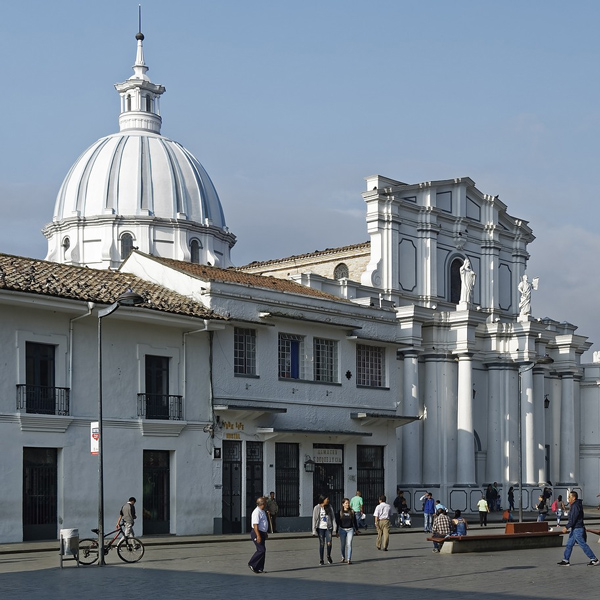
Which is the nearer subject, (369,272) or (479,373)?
(369,272)

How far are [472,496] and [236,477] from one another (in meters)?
21.3

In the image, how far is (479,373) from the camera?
203 ft

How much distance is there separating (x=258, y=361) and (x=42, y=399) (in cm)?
884

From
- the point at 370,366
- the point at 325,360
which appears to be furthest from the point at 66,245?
the point at 325,360

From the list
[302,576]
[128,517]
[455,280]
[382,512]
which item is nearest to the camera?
[302,576]

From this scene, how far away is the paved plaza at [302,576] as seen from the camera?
1994 centimetres

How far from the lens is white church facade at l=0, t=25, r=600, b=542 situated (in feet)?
113

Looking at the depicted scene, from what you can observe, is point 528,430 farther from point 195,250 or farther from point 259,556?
point 259,556

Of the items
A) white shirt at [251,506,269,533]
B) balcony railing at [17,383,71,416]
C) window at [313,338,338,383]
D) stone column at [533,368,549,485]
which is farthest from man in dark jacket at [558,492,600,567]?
stone column at [533,368,549,485]

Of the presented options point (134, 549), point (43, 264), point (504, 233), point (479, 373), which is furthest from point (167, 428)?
point (504, 233)

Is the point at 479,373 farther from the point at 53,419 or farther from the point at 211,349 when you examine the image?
the point at 53,419

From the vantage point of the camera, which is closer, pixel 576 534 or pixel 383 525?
pixel 576 534

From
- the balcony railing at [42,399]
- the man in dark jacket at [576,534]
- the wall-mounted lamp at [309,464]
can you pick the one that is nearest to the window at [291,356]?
the wall-mounted lamp at [309,464]

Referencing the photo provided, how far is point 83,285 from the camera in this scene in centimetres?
3625
